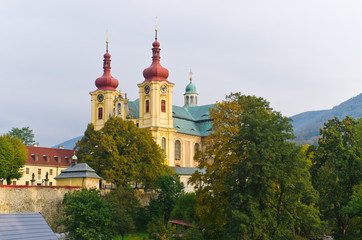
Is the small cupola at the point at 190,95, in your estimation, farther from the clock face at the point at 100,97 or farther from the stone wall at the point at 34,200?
the stone wall at the point at 34,200

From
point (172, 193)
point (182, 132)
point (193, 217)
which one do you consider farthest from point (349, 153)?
point (182, 132)

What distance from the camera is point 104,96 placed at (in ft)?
271

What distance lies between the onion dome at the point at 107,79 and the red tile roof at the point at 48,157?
13392 mm

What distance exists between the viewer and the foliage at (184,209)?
48.1 m

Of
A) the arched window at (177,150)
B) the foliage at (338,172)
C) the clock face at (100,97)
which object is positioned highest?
the clock face at (100,97)

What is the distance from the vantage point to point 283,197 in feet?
105

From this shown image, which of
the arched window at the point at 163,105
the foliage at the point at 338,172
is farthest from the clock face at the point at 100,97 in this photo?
the foliage at the point at 338,172

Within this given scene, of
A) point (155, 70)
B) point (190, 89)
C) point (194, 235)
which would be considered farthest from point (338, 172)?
point (190, 89)

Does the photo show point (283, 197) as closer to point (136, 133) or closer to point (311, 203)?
point (311, 203)

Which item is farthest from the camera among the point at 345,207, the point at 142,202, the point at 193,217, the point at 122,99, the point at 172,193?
the point at 122,99

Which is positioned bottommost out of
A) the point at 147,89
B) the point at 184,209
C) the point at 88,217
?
the point at 88,217

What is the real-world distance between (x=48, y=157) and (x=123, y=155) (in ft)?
70.2

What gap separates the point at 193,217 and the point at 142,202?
11.5 meters

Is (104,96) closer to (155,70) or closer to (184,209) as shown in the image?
(155,70)
